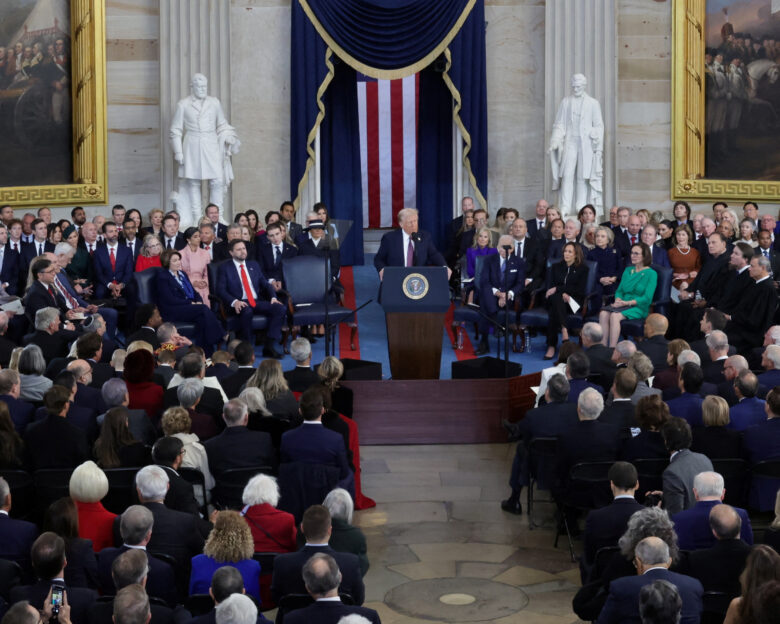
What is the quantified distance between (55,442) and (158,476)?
1.51 meters

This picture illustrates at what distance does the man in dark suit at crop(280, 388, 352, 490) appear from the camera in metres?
7.87

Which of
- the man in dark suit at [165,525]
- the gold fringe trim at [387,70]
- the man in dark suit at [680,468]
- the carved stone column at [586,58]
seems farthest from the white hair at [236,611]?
the carved stone column at [586,58]

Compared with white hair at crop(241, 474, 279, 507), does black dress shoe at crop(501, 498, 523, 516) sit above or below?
below

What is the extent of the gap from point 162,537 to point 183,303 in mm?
6624

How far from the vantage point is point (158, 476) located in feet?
21.7

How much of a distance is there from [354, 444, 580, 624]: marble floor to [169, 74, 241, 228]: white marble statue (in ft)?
21.6

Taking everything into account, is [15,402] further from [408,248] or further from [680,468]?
[408,248]

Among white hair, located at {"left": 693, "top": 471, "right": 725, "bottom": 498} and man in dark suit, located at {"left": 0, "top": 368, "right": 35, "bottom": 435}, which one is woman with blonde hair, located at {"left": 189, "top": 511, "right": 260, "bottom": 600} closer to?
white hair, located at {"left": 693, "top": 471, "right": 725, "bottom": 498}

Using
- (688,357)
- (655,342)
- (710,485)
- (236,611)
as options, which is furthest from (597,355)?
(236,611)

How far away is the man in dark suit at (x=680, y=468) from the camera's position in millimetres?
7438

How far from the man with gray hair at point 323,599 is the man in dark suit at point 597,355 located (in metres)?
5.23

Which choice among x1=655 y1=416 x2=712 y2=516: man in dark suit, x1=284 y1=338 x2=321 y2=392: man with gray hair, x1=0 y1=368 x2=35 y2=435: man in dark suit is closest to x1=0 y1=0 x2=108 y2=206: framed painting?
x1=284 y1=338 x2=321 y2=392: man with gray hair

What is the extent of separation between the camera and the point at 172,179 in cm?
1697

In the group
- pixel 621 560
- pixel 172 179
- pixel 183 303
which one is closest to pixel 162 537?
pixel 621 560
